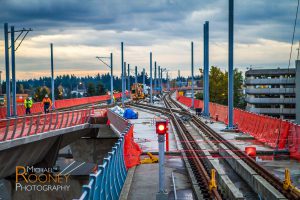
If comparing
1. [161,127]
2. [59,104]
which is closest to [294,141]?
[161,127]

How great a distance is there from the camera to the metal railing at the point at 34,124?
1933 centimetres

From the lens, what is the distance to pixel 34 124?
22969 millimetres

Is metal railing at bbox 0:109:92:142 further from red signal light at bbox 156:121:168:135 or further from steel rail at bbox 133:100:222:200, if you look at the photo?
red signal light at bbox 156:121:168:135

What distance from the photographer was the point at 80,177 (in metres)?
40.2

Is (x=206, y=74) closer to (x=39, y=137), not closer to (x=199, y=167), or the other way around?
(x=39, y=137)

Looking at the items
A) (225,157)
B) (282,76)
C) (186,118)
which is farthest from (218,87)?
(225,157)

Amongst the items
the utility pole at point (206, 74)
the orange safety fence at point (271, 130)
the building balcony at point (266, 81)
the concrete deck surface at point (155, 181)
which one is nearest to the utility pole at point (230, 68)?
the orange safety fence at point (271, 130)

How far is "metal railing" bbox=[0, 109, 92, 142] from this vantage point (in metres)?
19.3

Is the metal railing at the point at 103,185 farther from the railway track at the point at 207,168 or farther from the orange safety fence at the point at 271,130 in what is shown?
the orange safety fence at the point at 271,130

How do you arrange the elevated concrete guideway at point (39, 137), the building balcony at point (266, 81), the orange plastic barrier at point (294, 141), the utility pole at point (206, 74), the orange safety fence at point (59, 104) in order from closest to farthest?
the orange plastic barrier at point (294, 141), the elevated concrete guideway at point (39, 137), the utility pole at point (206, 74), the orange safety fence at point (59, 104), the building balcony at point (266, 81)

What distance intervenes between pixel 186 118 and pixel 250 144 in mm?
19115

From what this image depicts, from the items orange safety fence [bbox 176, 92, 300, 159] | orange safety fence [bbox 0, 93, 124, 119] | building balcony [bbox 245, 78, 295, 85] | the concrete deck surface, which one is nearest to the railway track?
the concrete deck surface

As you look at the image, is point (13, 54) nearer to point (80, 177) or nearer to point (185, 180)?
point (80, 177)

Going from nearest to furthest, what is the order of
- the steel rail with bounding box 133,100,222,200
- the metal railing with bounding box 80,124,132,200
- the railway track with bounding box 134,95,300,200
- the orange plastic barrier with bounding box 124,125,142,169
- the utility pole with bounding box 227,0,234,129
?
the metal railing with bounding box 80,124,132,200 → the railway track with bounding box 134,95,300,200 → the steel rail with bounding box 133,100,222,200 → the orange plastic barrier with bounding box 124,125,142,169 → the utility pole with bounding box 227,0,234,129
